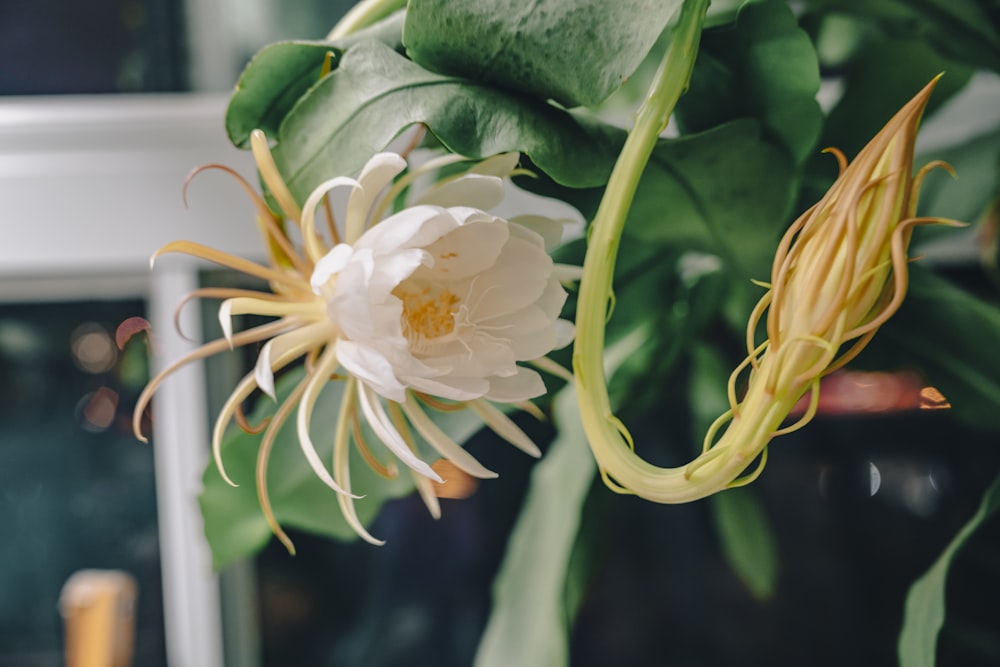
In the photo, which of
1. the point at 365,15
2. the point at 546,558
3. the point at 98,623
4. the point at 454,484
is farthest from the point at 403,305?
the point at 98,623

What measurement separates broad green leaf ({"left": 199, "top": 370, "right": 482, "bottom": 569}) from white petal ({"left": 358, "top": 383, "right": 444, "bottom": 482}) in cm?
14

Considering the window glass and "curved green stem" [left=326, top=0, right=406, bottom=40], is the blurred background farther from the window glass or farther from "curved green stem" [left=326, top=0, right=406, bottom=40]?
"curved green stem" [left=326, top=0, right=406, bottom=40]

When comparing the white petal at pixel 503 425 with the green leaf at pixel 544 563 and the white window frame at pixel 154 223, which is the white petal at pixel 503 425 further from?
the white window frame at pixel 154 223

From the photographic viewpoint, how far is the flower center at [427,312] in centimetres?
30

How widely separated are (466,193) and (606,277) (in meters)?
0.07

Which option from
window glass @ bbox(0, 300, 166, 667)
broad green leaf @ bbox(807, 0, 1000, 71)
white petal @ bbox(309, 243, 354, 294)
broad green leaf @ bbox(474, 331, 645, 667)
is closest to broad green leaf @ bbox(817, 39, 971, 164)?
broad green leaf @ bbox(807, 0, 1000, 71)

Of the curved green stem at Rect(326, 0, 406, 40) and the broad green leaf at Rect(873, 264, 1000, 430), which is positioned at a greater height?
the curved green stem at Rect(326, 0, 406, 40)

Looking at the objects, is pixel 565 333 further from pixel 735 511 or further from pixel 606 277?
pixel 735 511

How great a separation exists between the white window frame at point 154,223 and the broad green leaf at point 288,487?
29 centimetres

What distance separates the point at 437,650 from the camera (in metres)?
0.75

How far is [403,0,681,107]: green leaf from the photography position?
10.2 inches

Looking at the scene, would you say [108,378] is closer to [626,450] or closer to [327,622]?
[327,622]

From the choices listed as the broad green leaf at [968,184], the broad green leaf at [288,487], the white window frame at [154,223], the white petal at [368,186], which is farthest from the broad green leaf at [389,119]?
the white window frame at [154,223]

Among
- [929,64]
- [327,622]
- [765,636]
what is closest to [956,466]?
[765,636]
